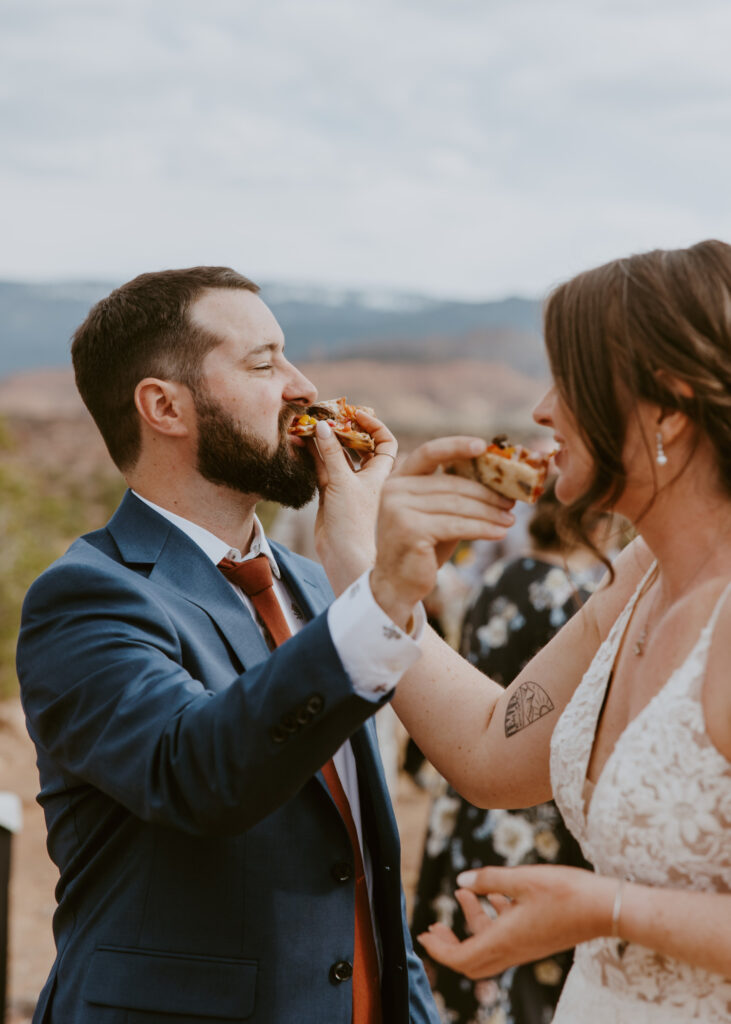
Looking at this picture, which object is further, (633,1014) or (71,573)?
(71,573)

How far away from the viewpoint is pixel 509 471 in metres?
1.88

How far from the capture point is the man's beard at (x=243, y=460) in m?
2.61

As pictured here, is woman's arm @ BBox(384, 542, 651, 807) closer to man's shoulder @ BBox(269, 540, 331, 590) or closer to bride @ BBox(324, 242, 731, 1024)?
bride @ BBox(324, 242, 731, 1024)

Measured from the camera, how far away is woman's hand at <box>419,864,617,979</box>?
5.66 feet

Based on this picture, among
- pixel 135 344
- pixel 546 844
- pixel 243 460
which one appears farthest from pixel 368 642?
pixel 546 844

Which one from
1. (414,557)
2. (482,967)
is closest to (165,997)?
(482,967)

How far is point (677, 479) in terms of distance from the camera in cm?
201

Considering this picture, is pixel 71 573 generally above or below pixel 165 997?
above

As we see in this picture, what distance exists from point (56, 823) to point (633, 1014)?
122cm

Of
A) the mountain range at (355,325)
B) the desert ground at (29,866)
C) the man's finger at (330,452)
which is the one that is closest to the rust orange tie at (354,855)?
the man's finger at (330,452)

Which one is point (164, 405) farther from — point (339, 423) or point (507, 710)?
point (507, 710)

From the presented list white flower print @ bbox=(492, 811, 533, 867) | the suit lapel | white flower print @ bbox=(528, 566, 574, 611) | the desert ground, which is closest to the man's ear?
the suit lapel

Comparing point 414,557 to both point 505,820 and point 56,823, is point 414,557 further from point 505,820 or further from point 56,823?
point 505,820

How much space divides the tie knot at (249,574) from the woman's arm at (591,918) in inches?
37.5
